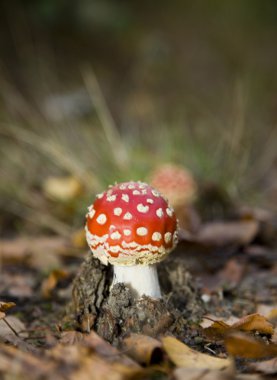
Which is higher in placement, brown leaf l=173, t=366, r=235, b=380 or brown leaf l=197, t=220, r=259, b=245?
brown leaf l=197, t=220, r=259, b=245

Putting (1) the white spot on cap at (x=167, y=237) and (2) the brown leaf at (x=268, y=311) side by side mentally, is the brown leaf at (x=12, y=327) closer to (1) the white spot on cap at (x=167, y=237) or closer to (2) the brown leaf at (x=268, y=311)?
(1) the white spot on cap at (x=167, y=237)

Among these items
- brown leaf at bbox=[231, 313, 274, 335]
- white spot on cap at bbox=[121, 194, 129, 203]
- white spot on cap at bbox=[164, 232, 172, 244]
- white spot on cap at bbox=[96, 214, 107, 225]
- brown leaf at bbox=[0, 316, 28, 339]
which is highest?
white spot on cap at bbox=[121, 194, 129, 203]

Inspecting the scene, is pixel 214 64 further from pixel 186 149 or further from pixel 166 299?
pixel 166 299

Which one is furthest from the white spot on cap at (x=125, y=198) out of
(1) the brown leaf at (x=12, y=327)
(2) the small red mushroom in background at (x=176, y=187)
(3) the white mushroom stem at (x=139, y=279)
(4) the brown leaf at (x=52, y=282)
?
(2) the small red mushroom in background at (x=176, y=187)

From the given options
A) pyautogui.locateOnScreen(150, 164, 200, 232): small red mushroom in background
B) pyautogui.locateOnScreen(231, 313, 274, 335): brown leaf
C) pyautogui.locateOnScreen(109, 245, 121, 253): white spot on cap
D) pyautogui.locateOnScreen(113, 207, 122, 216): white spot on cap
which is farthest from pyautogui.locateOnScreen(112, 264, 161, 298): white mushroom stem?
pyautogui.locateOnScreen(150, 164, 200, 232): small red mushroom in background

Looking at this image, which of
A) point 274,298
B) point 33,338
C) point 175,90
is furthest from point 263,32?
point 33,338

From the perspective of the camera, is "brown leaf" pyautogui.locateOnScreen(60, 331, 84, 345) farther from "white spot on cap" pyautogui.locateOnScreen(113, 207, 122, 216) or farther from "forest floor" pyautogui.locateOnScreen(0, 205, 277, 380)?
"white spot on cap" pyautogui.locateOnScreen(113, 207, 122, 216)

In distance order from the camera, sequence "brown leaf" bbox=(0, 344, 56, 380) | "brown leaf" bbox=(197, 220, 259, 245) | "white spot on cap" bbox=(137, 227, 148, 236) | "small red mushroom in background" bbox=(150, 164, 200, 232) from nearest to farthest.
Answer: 1. "brown leaf" bbox=(0, 344, 56, 380)
2. "white spot on cap" bbox=(137, 227, 148, 236)
3. "brown leaf" bbox=(197, 220, 259, 245)
4. "small red mushroom in background" bbox=(150, 164, 200, 232)
